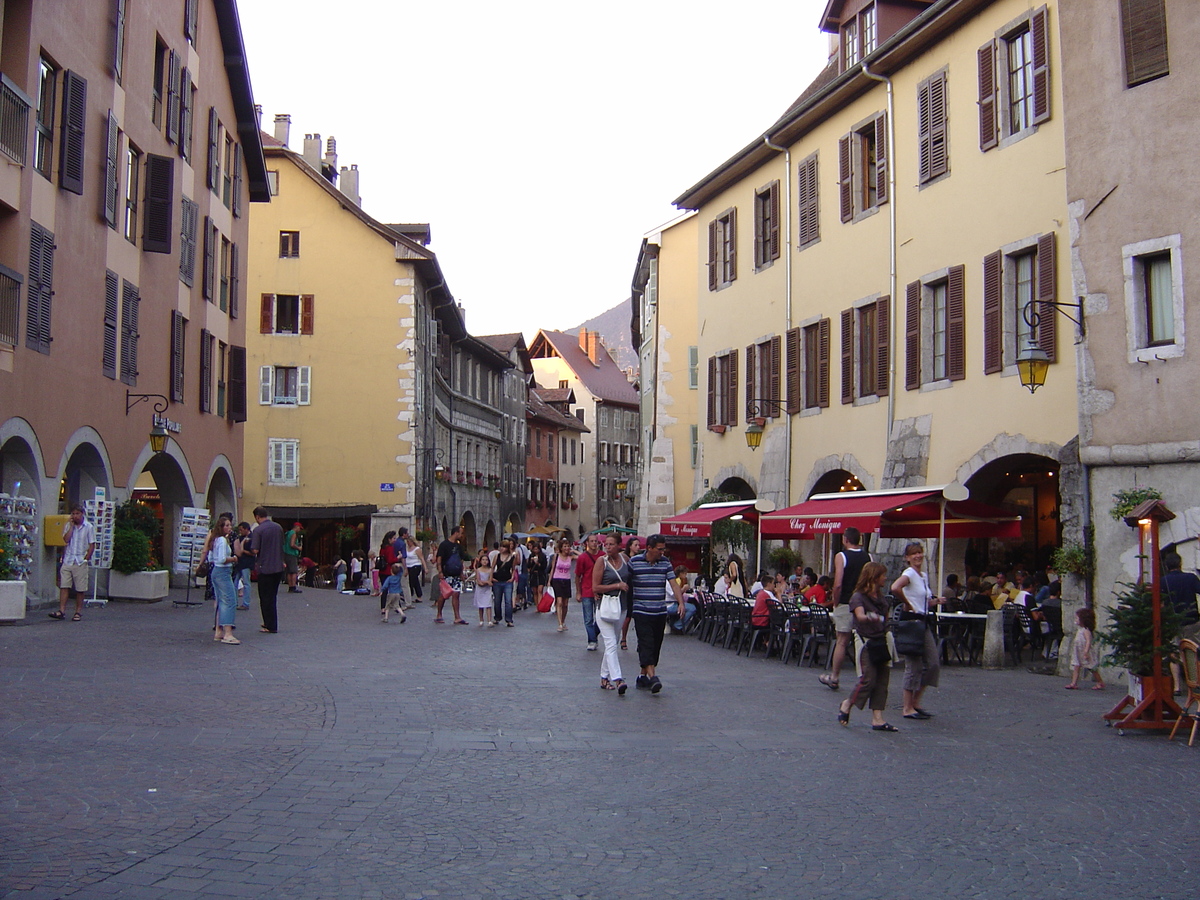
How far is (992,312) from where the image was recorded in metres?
19.2

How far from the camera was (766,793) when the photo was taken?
8.05 metres

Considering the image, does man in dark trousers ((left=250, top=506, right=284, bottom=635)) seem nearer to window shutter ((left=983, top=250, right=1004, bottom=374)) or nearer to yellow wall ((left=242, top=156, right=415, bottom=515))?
window shutter ((left=983, top=250, right=1004, bottom=374))

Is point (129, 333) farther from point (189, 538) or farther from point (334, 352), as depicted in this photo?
point (334, 352)

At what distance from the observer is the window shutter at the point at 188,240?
2739 centimetres

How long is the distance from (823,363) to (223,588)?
1315 cm

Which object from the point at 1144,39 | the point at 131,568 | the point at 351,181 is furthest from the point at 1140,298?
the point at 351,181

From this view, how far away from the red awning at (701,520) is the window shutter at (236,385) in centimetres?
1188

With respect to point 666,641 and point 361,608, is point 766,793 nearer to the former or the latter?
point 666,641

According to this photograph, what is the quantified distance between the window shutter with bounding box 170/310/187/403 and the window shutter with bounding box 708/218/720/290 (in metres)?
12.1

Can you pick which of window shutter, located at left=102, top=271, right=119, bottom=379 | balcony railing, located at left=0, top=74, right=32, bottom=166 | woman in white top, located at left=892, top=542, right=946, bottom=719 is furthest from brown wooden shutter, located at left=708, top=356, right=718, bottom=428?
woman in white top, located at left=892, top=542, right=946, bottom=719

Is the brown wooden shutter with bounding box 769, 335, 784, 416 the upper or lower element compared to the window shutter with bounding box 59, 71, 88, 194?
lower

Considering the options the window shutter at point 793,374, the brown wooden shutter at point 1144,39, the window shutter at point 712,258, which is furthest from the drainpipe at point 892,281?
the window shutter at point 712,258

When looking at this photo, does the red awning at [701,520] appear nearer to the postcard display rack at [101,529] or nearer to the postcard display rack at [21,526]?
the postcard display rack at [101,529]

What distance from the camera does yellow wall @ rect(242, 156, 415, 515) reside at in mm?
41875
